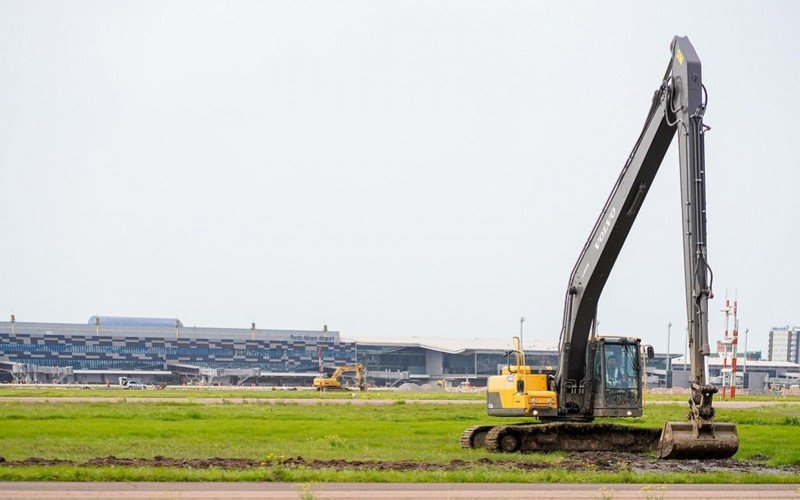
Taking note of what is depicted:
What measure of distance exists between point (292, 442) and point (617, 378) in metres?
8.72

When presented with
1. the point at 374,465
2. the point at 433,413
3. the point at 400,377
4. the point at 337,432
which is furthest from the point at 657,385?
the point at 374,465

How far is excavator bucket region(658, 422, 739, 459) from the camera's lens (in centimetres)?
2014

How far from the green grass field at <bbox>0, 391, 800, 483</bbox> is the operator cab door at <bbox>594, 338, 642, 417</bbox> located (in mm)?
2181

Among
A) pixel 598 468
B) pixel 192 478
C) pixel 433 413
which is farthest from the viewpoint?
pixel 433 413

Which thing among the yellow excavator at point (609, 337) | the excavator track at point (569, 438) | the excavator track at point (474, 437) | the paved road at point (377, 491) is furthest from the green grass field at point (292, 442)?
the yellow excavator at point (609, 337)

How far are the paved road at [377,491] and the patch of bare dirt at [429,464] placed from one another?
9.59 ft

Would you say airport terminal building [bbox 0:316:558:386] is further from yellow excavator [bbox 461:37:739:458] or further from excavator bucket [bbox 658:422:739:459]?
excavator bucket [bbox 658:422:739:459]

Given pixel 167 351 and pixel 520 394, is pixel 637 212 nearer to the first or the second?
pixel 520 394

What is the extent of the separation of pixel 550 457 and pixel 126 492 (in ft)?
39.2

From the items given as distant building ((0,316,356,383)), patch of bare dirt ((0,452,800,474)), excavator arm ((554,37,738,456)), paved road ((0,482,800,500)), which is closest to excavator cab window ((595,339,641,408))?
excavator arm ((554,37,738,456))

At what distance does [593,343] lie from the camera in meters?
27.7

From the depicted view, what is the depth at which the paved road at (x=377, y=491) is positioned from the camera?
1683 cm

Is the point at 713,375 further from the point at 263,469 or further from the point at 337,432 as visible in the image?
the point at 263,469

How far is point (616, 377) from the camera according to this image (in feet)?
91.4
